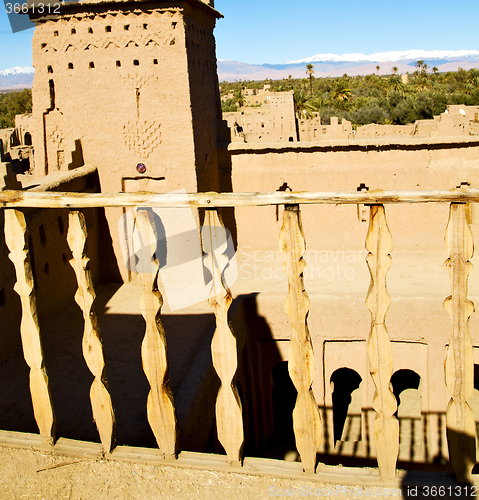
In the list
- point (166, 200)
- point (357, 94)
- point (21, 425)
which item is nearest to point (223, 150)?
point (21, 425)

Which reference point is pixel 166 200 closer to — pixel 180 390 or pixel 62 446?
pixel 62 446

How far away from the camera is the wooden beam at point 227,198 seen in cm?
212

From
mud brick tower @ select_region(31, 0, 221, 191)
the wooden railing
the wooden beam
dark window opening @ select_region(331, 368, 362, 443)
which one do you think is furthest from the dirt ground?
dark window opening @ select_region(331, 368, 362, 443)

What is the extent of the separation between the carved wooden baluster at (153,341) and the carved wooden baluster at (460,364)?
1281mm

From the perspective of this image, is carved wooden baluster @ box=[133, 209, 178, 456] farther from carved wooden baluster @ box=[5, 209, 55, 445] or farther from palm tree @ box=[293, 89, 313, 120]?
palm tree @ box=[293, 89, 313, 120]

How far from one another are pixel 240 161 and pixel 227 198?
30.1 feet

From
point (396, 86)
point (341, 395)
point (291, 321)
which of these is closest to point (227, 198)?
point (291, 321)

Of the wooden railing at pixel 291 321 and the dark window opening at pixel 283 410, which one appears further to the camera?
the dark window opening at pixel 283 410

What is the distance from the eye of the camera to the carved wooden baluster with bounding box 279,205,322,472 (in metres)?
2.27

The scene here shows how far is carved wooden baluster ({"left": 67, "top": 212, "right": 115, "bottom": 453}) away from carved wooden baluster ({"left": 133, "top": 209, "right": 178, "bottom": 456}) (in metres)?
0.23

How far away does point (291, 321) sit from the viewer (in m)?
2.38

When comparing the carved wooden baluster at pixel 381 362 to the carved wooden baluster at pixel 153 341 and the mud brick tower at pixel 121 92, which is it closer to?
the carved wooden baluster at pixel 153 341

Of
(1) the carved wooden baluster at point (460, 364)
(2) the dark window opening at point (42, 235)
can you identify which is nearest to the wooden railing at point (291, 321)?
(1) the carved wooden baluster at point (460, 364)

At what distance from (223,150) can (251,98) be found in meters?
42.9
